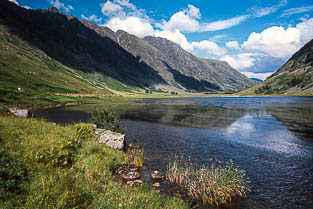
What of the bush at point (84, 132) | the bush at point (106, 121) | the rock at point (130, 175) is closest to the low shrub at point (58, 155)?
the rock at point (130, 175)

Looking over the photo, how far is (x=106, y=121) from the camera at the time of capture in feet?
103

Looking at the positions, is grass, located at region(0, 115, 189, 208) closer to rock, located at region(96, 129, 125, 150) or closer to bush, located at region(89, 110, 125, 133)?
rock, located at region(96, 129, 125, 150)

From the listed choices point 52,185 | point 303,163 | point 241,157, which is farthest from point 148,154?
point 303,163

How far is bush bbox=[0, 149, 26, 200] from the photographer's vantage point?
6.90 m

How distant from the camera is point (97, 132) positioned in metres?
23.2

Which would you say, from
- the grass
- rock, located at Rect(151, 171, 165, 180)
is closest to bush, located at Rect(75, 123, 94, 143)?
the grass

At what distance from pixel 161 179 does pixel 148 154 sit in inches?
295

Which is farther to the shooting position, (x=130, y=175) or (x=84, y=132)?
(x=84, y=132)

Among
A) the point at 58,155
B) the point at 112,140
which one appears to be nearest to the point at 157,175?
the point at 112,140

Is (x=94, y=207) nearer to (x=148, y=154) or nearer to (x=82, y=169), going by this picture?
(x=82, y=169)

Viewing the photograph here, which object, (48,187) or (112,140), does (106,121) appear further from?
(48,187)

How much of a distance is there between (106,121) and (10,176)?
24.0 meters

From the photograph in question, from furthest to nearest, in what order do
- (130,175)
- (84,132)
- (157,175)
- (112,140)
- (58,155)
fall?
(112,140) < (84,132) < (157,175) < (130,175) < (58,155)

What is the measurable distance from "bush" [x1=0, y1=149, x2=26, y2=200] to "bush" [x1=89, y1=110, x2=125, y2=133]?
67.5ft
